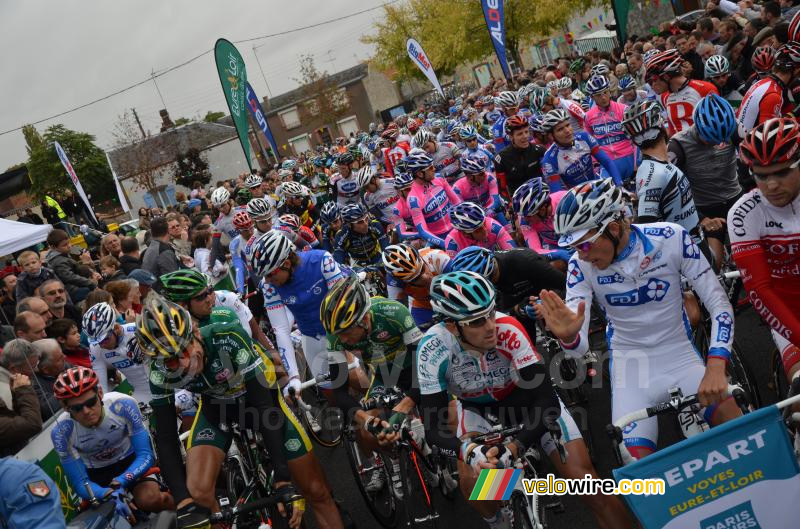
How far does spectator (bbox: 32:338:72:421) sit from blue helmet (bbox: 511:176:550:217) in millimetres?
5344

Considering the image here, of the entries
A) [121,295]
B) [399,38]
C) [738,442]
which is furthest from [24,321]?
[399,38]

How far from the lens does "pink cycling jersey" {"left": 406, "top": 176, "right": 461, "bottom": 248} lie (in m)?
11.0

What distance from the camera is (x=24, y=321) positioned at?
29.2 ft

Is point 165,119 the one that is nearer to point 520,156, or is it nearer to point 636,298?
point 520,156

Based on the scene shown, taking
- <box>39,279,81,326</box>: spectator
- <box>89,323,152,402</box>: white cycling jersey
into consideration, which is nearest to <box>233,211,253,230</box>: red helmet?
<box>39,279,81,326</box>: spectator

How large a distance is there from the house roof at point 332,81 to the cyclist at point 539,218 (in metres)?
95.6

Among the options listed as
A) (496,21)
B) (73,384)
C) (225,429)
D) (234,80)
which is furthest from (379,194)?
(496,21)

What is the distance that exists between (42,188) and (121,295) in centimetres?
5111

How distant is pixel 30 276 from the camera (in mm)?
11930

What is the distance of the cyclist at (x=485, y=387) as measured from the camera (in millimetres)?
4184

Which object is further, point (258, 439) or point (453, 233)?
point (453, 233)

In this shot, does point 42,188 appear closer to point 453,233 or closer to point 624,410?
point 453,233

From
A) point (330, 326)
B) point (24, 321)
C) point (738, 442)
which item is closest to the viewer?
point (738, 442)

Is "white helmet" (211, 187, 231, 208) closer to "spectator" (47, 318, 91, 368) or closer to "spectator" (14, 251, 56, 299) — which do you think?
"spectator" (14, 251, 56, 299)
